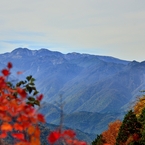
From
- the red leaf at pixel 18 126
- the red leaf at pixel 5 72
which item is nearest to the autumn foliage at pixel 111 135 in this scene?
the red leaf at pixel 5 72

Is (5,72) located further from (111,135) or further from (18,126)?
(111,135)

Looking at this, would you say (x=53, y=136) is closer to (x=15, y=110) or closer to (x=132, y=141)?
(x=15, y=110)

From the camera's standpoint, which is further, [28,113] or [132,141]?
[132,141]

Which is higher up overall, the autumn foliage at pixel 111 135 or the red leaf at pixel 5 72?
the red leaf at pixel 5 72

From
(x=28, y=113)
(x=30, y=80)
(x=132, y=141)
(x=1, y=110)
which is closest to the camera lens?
(x=28, y=113)

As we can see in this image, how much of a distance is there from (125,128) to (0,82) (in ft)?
84.5

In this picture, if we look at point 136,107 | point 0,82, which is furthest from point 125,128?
point 0,82

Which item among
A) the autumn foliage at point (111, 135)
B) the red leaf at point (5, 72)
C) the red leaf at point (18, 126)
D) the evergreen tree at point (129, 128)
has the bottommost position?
the autumn foliage at point (111, 135)

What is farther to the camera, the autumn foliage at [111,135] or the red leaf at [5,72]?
the autumn foliage at [111,135]

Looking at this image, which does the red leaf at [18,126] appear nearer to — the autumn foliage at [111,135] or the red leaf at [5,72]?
the red leaf at [5,72]

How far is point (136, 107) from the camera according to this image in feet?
169

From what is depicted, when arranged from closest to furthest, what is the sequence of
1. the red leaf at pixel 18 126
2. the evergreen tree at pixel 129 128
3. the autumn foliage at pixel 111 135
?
the red leaf at pixel 18 126 < the evergreen tree at pixel 129 128 < the autumn foliage at pixel 111 135

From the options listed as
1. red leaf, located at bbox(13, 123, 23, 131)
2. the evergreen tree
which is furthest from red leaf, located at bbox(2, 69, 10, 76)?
the evergreen tree

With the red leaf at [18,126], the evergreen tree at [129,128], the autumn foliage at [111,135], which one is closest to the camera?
the red leaf at [18,126]
